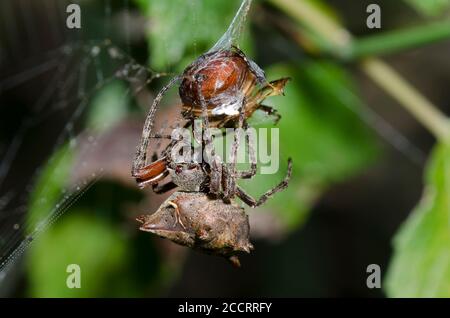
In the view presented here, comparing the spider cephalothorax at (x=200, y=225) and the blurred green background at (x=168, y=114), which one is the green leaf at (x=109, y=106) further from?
the spider cephalothorax at (x=200, y=225)

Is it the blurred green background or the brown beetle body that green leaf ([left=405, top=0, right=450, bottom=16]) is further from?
the brown beetle body

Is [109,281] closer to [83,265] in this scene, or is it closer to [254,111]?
[83,265]

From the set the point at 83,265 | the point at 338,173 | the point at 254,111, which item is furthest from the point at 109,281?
the point at 254,111

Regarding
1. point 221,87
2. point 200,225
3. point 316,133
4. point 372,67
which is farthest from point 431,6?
point 200,225

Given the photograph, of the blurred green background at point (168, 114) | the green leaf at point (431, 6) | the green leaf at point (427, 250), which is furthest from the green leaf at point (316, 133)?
the green leaf at point (427, 250)

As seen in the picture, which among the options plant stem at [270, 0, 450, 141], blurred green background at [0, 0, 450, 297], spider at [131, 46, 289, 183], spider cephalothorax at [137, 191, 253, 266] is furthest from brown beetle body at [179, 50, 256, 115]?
plant stem at [270, 0, 450, 141]

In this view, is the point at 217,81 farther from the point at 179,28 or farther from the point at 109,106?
the point at 109,106

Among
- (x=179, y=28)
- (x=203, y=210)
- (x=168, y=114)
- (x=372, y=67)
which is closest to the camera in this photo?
(x=203, y=210)
